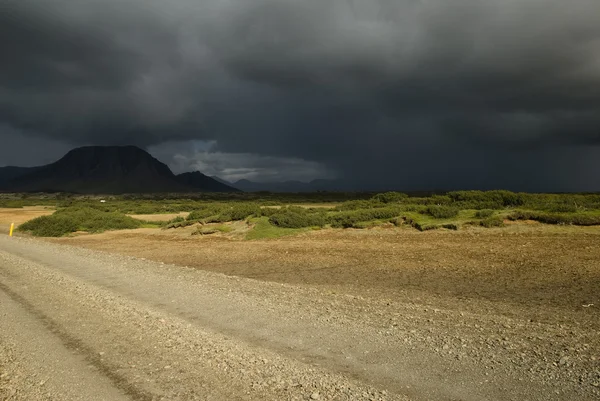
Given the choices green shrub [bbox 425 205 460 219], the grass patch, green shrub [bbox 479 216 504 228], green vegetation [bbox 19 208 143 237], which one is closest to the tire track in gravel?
the grass patch

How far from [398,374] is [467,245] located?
598 inches

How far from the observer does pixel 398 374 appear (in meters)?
6.00

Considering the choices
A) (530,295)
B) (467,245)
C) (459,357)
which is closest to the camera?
(459,357)

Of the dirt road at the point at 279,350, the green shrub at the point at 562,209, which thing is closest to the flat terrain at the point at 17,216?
the dirt road at the point at 279,350

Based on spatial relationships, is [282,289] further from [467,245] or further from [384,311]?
[467,245]

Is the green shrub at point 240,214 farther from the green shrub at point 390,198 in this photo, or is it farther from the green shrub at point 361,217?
the green shrub at point 390,198

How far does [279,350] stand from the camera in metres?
7.04

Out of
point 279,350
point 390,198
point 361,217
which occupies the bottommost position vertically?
point 279,350

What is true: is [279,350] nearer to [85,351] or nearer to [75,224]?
Result: [85,351]

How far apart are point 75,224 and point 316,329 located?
3885cm

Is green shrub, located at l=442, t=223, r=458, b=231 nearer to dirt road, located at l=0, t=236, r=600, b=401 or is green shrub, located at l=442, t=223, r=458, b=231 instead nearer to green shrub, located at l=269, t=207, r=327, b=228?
green shrub, located at l=269, t=207, r=327, b=228

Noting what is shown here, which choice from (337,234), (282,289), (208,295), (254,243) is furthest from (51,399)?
(337,234)

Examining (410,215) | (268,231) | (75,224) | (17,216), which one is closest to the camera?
(410,215)

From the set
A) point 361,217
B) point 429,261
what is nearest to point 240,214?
point 361,217
